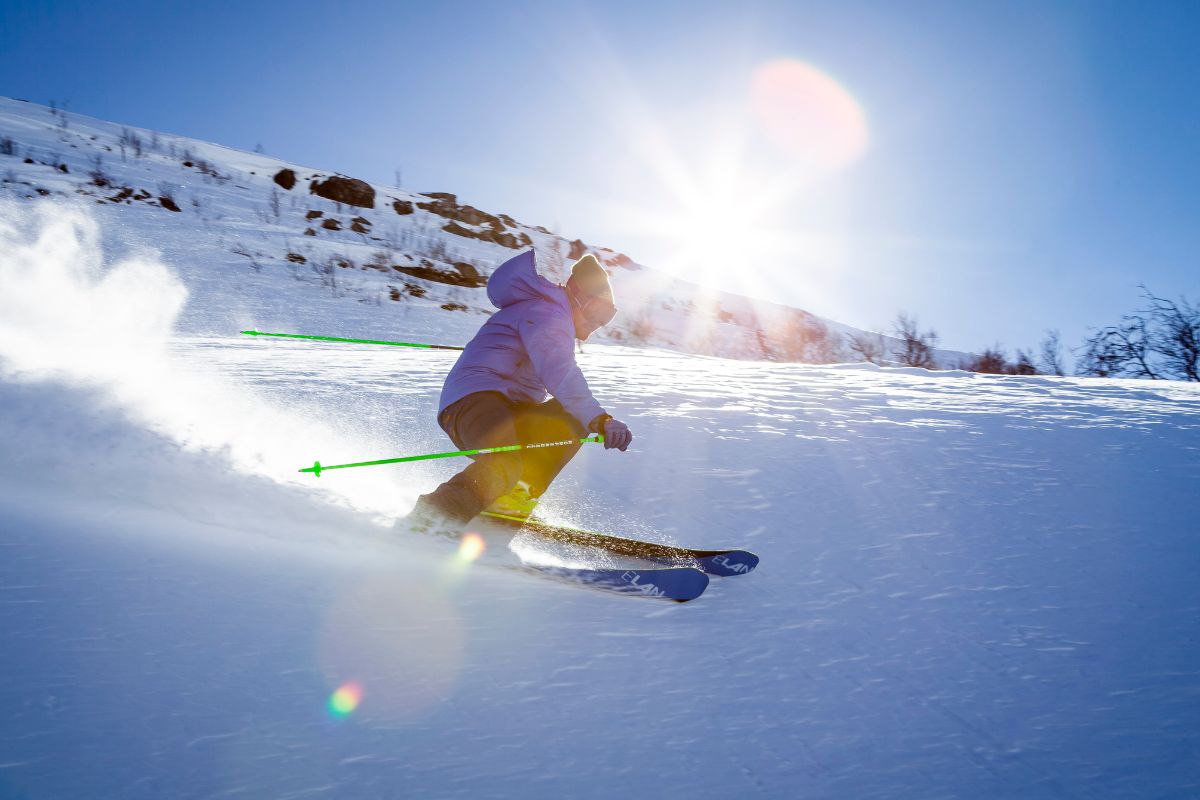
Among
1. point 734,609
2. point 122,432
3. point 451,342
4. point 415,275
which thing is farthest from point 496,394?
point 415,275

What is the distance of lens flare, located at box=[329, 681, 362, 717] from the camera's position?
1.54 metres

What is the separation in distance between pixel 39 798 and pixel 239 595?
84cm

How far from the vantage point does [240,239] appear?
15.1 m

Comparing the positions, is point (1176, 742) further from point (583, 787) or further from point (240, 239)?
point (240, 239)

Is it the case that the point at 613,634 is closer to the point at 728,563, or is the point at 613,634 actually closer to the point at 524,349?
the point at 728,563

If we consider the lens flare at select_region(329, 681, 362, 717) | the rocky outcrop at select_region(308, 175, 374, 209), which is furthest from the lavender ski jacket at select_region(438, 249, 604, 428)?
the rocky outcrop at select_region(308, 175, 374, 209)

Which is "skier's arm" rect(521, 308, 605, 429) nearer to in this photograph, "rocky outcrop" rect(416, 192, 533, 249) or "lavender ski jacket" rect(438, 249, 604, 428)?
"lavender ski jacket" rect(438, 249, 604, 428)

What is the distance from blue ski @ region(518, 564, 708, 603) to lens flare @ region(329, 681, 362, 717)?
103 centimetres

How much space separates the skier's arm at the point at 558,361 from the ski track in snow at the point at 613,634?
2.30 feet

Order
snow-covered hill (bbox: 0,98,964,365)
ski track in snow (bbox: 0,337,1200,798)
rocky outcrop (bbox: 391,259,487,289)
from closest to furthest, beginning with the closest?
ski track in snow (bbox: 0,337,1200,798)
snow-covered hill (bbox: 0,98,964,365)
rocky outcrop (bbox: 391,259,487,289)

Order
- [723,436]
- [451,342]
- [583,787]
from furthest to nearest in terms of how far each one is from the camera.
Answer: [451,342] → [723,436] → [583,787]

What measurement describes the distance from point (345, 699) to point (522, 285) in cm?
197

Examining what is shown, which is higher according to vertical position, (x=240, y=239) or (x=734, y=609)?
(x=240, y=239)

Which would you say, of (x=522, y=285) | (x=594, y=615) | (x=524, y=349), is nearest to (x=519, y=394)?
(x=524, y=349)
